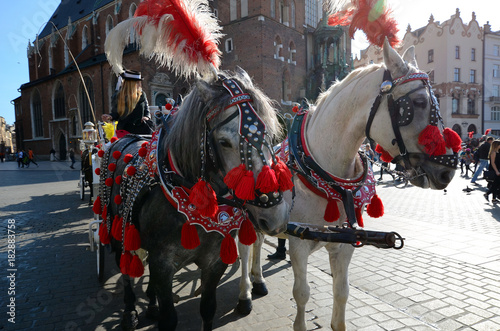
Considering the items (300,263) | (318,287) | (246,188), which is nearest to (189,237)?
(246,188)

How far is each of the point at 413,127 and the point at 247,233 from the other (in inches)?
53.0

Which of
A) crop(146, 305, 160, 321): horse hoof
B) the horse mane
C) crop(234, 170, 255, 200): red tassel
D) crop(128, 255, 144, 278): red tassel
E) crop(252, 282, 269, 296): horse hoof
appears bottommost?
crop(252, 282, 269, 296): horse hoof

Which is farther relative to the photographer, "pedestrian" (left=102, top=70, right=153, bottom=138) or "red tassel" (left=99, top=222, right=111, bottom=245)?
"pedestrian" (left=102, top=70, right=153, bottom=138)

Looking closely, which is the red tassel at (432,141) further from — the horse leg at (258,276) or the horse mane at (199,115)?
the horse leg at (258,276)

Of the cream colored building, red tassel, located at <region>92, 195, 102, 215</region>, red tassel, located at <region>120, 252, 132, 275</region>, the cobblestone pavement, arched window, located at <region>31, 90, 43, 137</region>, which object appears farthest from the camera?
arched window, located at <region>31, 90, 43, 137</region>

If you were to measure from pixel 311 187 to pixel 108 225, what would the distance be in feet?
6.92

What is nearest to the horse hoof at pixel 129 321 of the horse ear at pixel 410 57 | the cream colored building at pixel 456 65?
the horse ear at pixel 410 57

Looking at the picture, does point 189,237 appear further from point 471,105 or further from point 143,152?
point 471,105

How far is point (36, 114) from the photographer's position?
39531mm

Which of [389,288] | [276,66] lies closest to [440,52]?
[276,66]

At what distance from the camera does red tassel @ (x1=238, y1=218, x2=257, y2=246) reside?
6.63 feet

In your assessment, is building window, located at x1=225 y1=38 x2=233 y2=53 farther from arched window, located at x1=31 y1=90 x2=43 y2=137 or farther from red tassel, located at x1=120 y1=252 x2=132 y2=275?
arched window, located at x1=31 y1=90 x2=43 y2=137

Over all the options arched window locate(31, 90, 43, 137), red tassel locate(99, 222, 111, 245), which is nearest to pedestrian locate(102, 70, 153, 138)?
red tassel locate(99, 222, 111, 245)

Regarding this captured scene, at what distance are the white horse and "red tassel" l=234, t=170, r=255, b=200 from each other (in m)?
0.90
